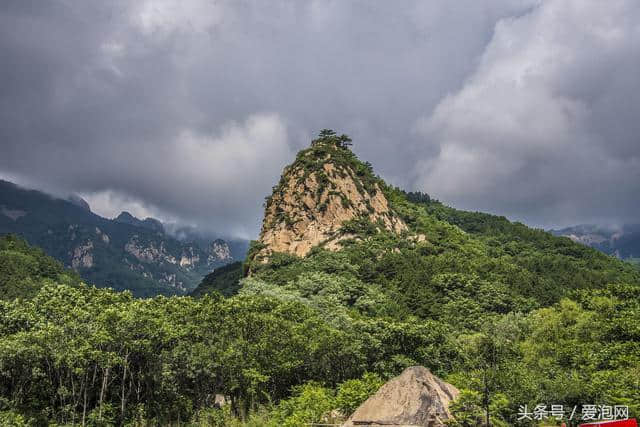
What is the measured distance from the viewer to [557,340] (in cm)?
3209

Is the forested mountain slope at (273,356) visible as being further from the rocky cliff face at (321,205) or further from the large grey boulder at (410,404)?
the rocky cliff face at (321,205)

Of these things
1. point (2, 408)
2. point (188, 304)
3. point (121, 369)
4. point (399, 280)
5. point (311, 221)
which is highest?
point (311, 221)

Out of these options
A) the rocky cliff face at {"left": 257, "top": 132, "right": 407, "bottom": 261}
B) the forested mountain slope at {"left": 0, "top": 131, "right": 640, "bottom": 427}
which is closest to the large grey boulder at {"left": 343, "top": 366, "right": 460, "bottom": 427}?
the forested mountain slope at {"left": 0, "top": 131, "right": 640, "bottom": 427}

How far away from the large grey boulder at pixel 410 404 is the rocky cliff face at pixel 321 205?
1955 inches

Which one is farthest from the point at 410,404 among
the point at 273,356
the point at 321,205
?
the point at 321,205

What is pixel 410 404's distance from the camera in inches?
755

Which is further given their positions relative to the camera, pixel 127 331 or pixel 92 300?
pixel 92 300

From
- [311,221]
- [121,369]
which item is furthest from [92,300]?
[311,221]

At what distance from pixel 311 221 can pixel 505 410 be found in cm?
5712

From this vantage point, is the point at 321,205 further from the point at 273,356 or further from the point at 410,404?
the point at 410,404

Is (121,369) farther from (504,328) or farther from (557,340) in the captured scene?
(504,328)

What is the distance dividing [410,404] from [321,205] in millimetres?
Result: 56110

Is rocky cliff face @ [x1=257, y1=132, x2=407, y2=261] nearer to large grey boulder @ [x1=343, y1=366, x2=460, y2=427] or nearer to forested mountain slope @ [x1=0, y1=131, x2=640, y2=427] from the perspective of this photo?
forested mountain slope @ [x1=0, y1=131, x2=640, y2=427]

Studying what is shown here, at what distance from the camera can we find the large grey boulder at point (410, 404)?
1878 cm
